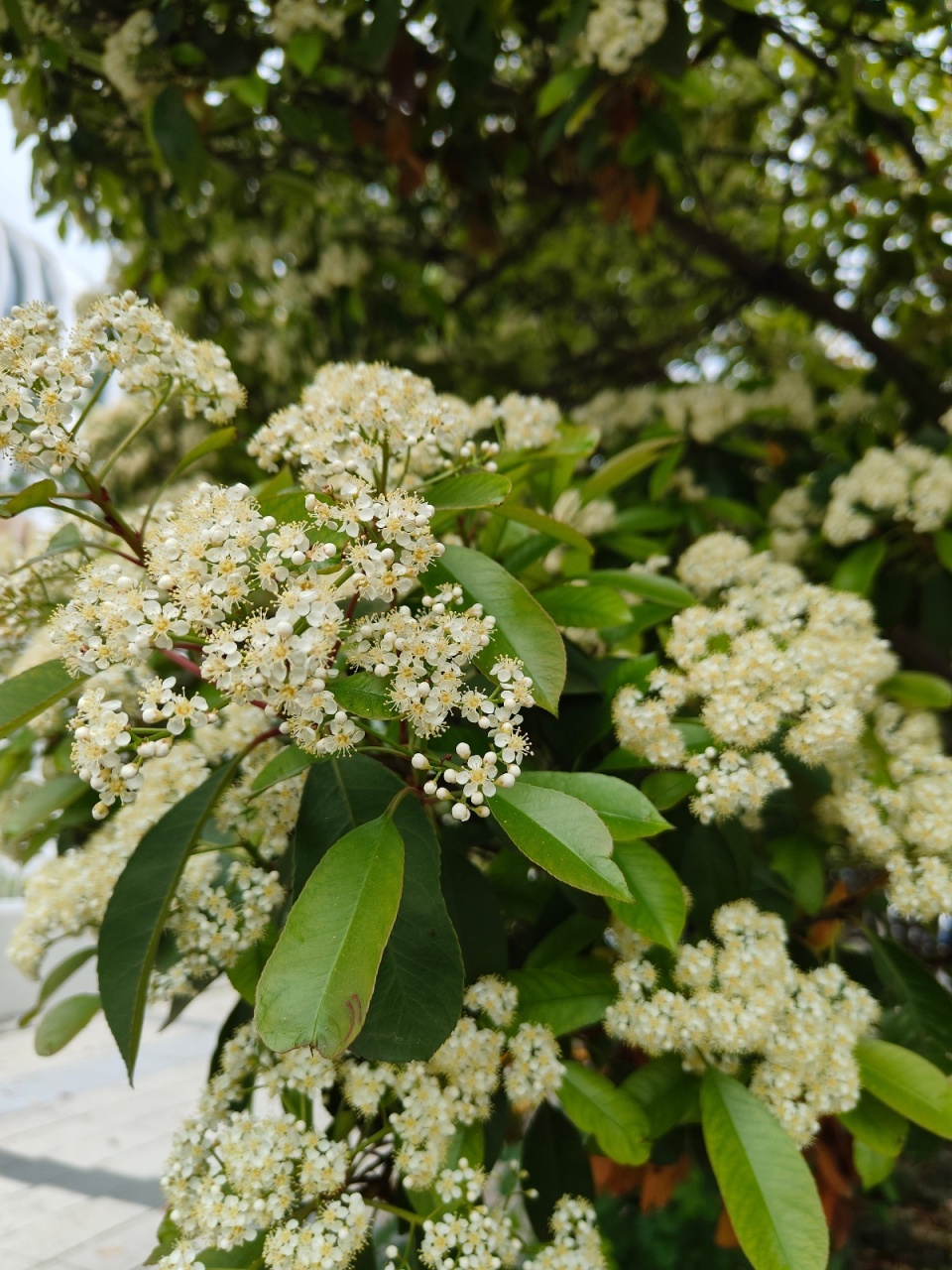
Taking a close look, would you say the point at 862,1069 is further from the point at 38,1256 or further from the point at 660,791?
the point at 38,1256

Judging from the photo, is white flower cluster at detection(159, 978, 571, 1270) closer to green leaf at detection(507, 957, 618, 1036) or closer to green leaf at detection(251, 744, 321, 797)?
green leaf at detection(507, 957, 618, 1036)

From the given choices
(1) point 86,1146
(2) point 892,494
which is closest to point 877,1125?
(2) point 892,494

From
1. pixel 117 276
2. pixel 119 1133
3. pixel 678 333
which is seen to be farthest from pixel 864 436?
pixel 119 1133

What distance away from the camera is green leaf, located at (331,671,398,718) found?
764mm

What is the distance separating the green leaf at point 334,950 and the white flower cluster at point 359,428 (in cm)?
37

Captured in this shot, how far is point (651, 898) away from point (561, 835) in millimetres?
228

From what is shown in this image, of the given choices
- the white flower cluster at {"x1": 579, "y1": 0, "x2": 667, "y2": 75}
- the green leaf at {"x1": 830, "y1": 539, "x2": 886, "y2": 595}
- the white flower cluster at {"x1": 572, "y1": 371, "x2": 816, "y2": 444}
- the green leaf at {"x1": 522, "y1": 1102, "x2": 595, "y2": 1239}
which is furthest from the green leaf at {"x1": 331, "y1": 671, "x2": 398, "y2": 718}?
the white flower cluster at {"x1": 572, "y1": 371, "x2": 816, "y2": 444}

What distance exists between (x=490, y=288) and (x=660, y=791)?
2.74 metres

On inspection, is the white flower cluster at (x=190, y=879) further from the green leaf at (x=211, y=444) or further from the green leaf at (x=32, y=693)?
the green leaf at (x=211, y=444)

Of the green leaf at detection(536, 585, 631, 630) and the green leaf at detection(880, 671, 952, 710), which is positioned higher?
the green leaf at detection(536, 585, 631, 630)

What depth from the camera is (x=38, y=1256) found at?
149 centimetres

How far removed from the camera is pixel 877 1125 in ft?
3.57

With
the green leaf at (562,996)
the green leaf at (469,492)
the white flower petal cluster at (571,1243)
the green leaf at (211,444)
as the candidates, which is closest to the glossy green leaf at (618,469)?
the green leaf at (469,492)

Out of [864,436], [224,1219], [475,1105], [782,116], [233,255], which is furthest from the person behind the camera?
[782,116]
